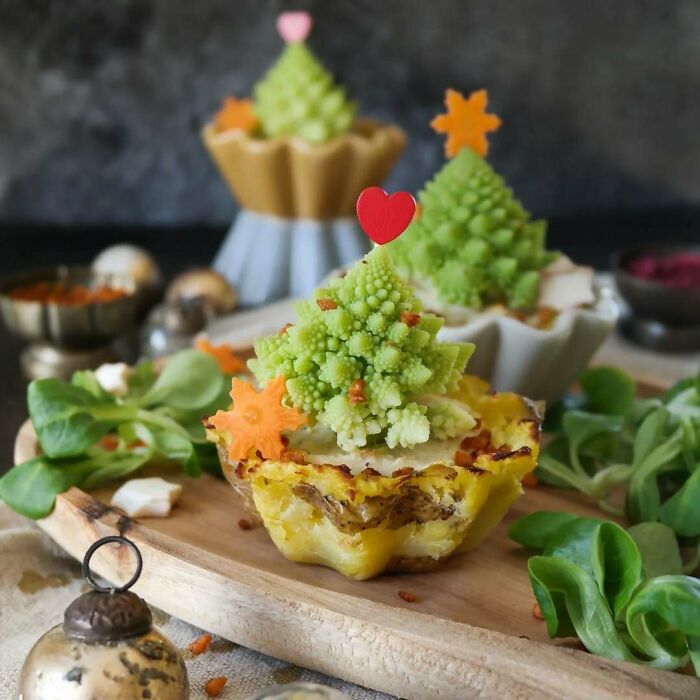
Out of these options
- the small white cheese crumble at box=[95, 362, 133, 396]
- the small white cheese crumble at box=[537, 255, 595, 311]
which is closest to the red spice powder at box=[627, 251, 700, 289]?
the small white cheese crumble at box=[537, 255, 595, 311]

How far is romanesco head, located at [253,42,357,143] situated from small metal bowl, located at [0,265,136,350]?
520 mm

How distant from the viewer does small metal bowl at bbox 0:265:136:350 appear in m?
1.99

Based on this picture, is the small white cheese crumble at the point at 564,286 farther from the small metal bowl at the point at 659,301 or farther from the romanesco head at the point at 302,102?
the romanesco head at the point at 302,102

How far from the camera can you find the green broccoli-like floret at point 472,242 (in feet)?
4.79

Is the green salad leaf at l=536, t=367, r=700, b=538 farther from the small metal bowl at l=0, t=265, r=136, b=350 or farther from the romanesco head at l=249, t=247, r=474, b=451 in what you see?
the small metal bowl at l=0, t=265, r=136, b=350

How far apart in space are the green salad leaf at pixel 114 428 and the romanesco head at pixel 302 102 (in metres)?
0.98

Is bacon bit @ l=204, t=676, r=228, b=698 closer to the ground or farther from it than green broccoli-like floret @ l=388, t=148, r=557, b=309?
closer to the ground

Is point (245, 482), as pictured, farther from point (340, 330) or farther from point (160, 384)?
point (160, 384)

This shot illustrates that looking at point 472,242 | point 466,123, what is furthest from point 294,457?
point 466,123

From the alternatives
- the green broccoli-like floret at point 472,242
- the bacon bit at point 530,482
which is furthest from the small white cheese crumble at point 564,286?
the bacon bit at point 530,482

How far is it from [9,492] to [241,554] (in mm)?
278

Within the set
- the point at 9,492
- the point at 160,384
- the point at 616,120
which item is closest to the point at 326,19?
the point at 616,120

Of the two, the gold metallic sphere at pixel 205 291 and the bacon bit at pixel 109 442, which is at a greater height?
the bacon bit at pixel 109 442

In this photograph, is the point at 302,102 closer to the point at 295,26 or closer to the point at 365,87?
the point at 295,26
